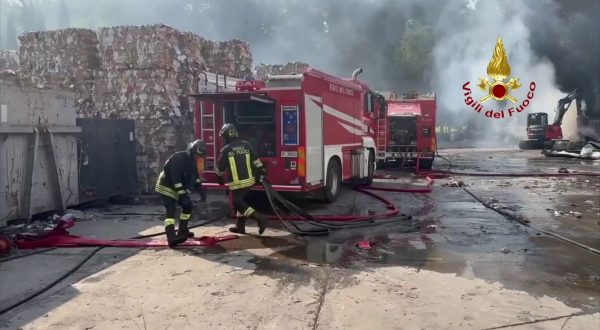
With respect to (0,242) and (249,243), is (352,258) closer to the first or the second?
(249,243)

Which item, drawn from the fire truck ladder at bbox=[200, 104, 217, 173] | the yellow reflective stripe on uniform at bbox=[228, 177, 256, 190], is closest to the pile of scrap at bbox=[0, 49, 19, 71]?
the fire truck ladder at bbox=[200, 104, 217, 173]

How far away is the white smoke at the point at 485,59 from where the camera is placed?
32.1 meters

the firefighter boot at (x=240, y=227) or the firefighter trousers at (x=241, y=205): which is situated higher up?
the firefighter trousers at (x=241, y=205)

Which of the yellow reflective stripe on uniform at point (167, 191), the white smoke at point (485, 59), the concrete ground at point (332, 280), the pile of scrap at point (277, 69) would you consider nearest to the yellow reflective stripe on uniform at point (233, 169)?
the concrete ground at point (332, 280)

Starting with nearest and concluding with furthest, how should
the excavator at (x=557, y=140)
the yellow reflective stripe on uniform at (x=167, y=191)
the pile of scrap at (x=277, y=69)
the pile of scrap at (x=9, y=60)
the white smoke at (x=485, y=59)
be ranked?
1. the yellow reflective stripe on uniform at (x=167, y=191)
2. the pile of scrap at (x=9, y=60)
3. the pile of scrap at (x=277, y=69)
4. the excavator at (x=557, y=140)
5. the white smoke at (x=485, y=59)

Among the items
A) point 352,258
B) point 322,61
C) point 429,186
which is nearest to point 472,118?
point 322,61

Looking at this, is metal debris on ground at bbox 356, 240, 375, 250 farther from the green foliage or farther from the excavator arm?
the green foliage

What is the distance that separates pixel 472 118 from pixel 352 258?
47.2m

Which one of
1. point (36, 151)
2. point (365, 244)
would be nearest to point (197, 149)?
point (365, 244)

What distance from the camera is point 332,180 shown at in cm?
Result: 1010

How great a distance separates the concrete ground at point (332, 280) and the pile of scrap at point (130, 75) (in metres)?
3.48

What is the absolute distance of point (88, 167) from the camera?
952cm

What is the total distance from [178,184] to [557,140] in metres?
25.5

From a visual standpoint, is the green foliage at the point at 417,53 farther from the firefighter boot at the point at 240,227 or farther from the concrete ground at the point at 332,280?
the firefighter boot at the point at 240,227
